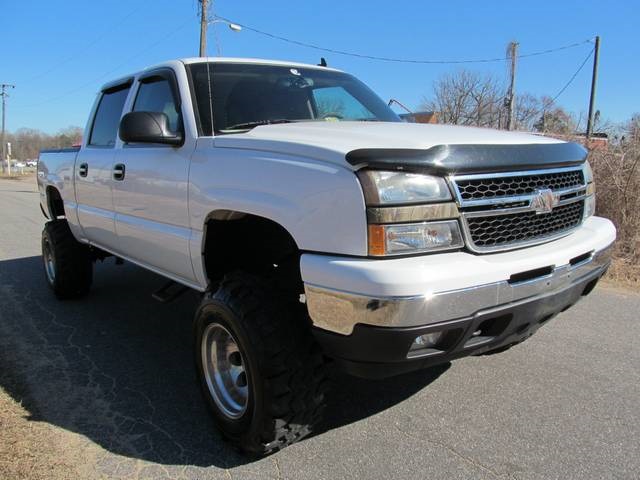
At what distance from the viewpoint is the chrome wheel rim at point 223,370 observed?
295 centimetres

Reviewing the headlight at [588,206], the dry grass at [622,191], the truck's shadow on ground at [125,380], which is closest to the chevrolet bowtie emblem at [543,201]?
the headlight at [588,206]

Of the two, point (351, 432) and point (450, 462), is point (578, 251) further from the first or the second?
point (351, 432)

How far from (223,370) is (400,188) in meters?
1.52

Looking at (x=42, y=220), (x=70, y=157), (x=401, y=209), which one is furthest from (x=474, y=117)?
(x=401, y=209)

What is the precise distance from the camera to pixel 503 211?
2406mm

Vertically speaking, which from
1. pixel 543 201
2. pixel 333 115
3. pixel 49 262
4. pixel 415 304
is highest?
pixel 333 115

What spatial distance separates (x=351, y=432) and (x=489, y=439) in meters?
0.73

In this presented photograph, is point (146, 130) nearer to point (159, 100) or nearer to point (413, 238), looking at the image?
point (159, 100)

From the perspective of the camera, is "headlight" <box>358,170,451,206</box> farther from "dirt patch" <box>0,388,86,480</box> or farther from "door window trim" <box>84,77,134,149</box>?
"door window trim" <box>84,77,134,149</box>

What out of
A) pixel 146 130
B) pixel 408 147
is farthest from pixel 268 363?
pixel 146 130

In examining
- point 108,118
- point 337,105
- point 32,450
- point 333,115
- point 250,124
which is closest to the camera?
point 32,450

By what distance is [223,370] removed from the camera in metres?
3.06

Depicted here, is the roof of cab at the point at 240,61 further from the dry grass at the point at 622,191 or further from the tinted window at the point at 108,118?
the dry grass at the point at 622,191

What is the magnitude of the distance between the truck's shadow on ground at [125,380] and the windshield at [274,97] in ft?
5.60
